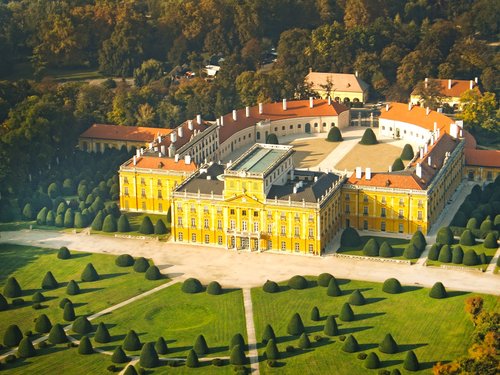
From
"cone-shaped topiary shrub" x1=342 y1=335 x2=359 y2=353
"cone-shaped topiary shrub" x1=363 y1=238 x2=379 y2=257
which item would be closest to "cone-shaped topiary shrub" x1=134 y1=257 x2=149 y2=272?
"cone-shaped topiary shrub" x1=363 y1=238 x2=379 y2=257

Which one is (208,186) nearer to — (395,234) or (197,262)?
(197,262)

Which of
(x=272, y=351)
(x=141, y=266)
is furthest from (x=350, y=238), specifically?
(x=272, y=351)

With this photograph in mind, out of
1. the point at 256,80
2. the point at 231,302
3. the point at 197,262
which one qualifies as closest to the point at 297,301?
the point at 231,302

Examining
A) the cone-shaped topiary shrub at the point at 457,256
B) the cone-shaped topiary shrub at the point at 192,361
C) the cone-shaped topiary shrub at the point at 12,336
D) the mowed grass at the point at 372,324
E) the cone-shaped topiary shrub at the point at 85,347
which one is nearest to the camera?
the cone-shaped topiary shrub at the point at 192,361

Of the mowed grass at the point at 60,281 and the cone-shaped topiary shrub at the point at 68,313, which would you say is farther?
the mowed grass at the point at 60,281

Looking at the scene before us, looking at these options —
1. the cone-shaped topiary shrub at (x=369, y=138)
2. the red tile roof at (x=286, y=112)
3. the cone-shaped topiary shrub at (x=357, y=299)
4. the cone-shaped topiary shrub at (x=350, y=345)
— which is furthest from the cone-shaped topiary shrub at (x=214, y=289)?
the cone-shaped topiary shrub at (x=369, y=138)

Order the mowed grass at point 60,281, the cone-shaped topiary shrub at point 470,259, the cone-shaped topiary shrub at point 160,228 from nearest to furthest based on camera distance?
the mowed grass at point 60,281, the cone-shaped topiary shrub at point 470,259, the cone-shaped topiary shrub at point 160,228

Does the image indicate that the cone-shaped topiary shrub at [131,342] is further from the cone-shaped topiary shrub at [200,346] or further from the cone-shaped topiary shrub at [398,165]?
the cone-shaped topiary shrub at [398,165]
